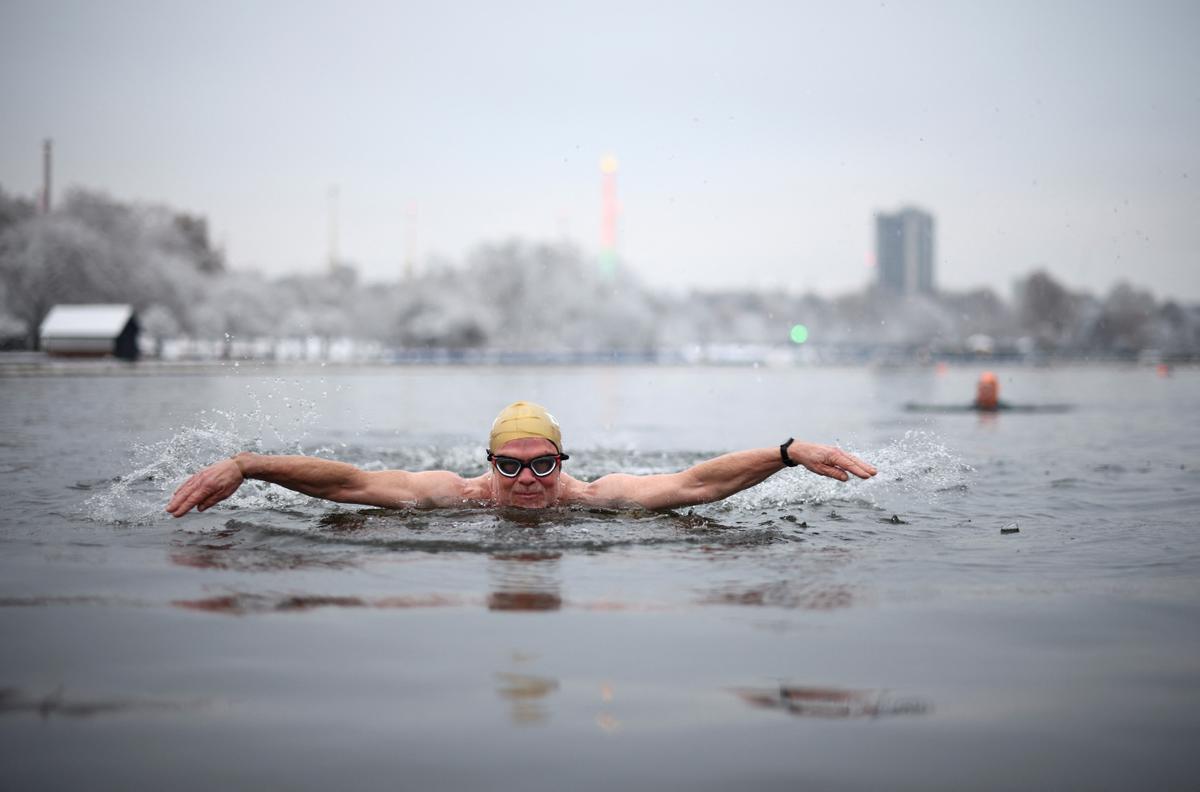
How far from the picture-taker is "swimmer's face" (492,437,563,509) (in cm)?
819

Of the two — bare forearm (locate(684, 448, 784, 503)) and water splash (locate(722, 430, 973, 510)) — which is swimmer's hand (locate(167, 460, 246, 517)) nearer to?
bare forearm (locate(684, 448, 784, 503))

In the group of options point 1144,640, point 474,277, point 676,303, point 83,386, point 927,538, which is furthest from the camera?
point 676,303

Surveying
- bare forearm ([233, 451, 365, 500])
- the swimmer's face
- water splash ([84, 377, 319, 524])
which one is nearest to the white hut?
water splash ([84, 377, 319, 524])

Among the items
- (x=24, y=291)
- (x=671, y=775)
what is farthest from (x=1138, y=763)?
(x=24, y=291)

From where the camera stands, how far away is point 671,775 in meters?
3.04

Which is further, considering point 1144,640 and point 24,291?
point 24,291

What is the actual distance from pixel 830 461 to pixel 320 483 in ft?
11.5

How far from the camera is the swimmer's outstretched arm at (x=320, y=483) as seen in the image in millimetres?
6672

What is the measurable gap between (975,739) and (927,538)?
4.33 m

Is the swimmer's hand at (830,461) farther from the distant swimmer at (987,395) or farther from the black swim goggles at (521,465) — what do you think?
the distant swimmer at (987,395)

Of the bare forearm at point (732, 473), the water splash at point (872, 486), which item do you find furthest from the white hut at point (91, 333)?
the bare forearm at point (732, 473)

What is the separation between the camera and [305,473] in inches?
305

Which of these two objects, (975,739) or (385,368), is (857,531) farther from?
(385,368)

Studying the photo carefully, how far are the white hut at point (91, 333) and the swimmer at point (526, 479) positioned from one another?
6058 centimetres
